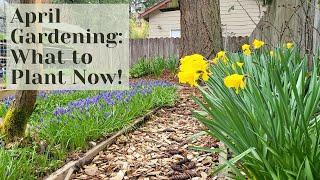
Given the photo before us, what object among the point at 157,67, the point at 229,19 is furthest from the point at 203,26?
the point at 229,19

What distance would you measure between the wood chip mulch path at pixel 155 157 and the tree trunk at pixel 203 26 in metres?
3.42

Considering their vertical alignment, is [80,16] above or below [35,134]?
above

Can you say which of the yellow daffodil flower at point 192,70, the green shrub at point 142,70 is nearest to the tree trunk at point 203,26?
the green shrub at point 142,70

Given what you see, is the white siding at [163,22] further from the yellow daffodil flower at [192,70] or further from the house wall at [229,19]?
the yellow daffodil flower at [192,70]

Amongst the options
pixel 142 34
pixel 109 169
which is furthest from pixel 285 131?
pixel 142 34

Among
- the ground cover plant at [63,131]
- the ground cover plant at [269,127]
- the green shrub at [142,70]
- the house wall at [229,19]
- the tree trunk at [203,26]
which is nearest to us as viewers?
the ground cover plant at [269,127]

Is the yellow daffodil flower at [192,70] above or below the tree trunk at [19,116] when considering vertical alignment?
above

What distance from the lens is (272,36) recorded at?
4406 millimetres

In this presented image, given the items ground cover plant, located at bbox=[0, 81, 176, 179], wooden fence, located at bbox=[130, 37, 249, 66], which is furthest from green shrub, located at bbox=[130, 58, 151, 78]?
ground cover plant, located at bbox=[0, 81, 176, 179]

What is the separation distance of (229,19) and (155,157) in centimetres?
1623

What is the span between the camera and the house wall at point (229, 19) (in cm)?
1806

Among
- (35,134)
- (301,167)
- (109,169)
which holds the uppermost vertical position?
(301,167)

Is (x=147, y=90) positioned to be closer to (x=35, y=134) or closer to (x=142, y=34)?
(x=35, y=134)

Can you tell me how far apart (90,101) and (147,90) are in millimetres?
1433
